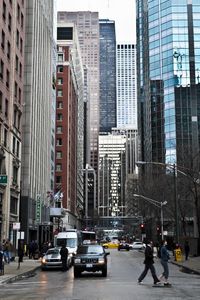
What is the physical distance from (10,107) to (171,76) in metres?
52.8

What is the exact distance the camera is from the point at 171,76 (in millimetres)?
99500

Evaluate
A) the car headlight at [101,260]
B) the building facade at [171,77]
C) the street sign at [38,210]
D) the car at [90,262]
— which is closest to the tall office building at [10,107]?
the street sign at [38,210]

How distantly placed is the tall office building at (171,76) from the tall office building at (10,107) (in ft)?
138

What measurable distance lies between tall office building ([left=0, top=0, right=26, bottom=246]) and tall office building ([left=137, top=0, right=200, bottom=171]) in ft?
138

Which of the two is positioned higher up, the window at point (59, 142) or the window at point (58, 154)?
the window at point (59, 142)

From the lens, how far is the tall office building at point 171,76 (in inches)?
3787

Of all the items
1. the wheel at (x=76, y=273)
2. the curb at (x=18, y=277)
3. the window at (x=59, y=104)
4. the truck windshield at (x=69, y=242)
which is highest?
the window at (x=59, y=104)

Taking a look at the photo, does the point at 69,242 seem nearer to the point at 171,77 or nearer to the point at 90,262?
the point at 90,262

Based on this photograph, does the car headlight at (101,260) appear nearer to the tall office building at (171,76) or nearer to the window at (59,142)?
the tall office building at (171,76)

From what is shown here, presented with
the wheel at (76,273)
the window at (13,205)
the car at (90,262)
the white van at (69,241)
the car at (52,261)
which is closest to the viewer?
the car at (90,262)

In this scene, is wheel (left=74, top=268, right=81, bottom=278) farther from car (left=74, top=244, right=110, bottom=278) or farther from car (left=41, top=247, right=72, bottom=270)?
car (left=41, top=247, right=72, bottom=270)

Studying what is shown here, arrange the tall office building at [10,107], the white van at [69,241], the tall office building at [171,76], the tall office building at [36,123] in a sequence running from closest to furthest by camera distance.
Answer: the white van at [69,241]
the tall office building at [10,107]
the tall office building at [36,123]
the tall office building at [171,76]

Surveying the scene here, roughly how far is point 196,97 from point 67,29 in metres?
53.4

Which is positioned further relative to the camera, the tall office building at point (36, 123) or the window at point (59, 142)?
the window at point (59, 142)
